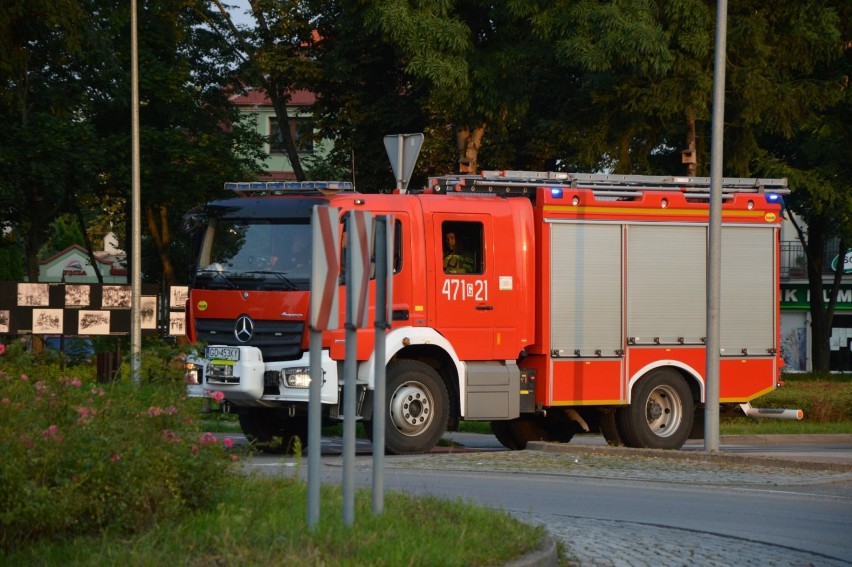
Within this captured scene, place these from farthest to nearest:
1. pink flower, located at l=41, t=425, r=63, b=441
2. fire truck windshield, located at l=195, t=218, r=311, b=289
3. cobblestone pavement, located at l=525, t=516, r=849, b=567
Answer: fire truck windshield, located at l=195, t=218, r=311, b=289, cobblestone pavement, located at l=525, t=516, r=849, b=567, pink flower, located at l=41, t=425, r=63, b=441

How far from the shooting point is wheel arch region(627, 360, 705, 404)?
1706cm

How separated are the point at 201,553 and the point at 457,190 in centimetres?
968

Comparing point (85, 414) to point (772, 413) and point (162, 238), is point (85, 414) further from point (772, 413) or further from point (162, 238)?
point (162, 238)

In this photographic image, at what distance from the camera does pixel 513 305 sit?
1634 cm

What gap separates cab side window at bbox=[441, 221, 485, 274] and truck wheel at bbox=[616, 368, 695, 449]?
264 centimetres

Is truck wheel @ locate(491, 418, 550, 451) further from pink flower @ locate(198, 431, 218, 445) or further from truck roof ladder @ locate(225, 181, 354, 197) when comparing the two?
pink flower @ locate(198, 431, 218, 445)

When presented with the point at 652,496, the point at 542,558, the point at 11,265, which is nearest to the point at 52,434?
the point at 542,558

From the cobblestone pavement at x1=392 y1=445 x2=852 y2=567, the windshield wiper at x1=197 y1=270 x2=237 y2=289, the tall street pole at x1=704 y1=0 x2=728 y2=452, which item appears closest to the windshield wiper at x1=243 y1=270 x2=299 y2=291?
the windshield wiper at x1=197 y1=270 x2=237 y2=289

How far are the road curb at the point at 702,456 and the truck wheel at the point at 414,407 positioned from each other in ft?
4.63

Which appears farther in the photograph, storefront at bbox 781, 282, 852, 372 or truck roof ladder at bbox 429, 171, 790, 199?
storefront at bbox 781, 282, 852, 372

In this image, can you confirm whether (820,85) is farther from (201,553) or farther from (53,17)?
(201,553)

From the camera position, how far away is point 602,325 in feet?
55.5

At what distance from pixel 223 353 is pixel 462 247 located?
295cm

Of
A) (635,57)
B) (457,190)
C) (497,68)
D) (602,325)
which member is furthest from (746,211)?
(497,68)
